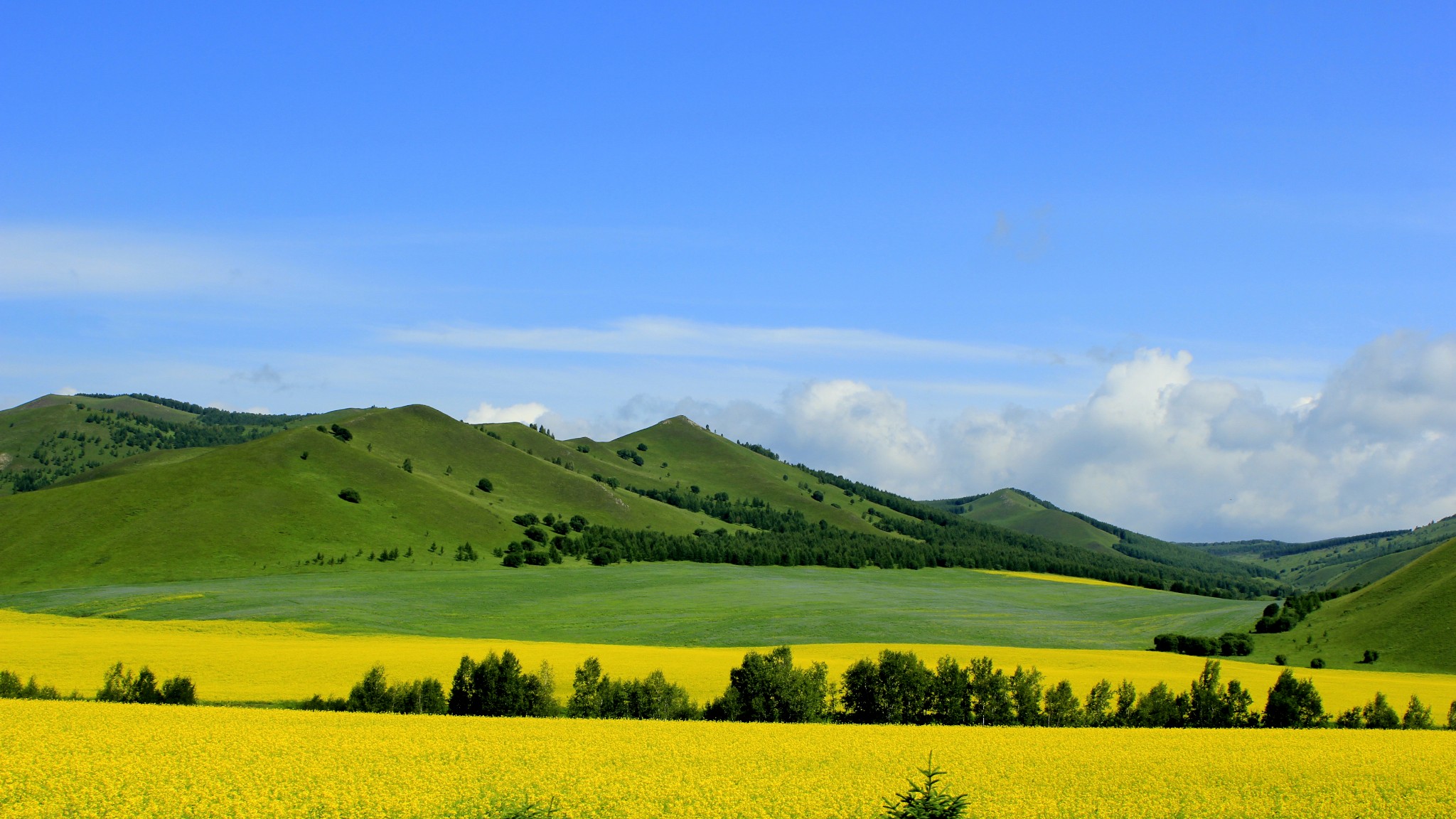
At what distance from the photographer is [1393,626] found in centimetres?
8262

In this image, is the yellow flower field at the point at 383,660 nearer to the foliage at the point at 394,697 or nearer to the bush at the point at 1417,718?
the foliage at the point at 394,697

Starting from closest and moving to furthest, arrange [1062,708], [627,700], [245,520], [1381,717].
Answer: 1. [627,700]
2. [1381,717]
3. [1062,708]
4. [245,520]

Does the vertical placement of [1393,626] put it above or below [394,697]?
above

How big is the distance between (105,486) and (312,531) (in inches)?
1402

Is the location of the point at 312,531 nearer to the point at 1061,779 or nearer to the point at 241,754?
the point at 241,754

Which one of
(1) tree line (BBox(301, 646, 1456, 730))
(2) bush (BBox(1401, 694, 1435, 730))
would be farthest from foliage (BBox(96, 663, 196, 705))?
(2) bush (BBox(1401, 694, 1435, 730))

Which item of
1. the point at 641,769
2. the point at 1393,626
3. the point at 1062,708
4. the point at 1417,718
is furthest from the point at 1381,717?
the point at 1393,626

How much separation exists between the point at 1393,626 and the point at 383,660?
82.5 metres

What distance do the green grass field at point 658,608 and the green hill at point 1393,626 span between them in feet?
37.7

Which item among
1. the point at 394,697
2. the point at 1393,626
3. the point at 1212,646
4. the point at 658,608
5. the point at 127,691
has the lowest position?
the point at 127,691

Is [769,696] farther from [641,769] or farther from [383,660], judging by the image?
[383,660]

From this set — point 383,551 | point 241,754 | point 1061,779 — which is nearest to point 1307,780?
point 1061,779

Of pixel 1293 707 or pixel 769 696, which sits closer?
pixel 769 696

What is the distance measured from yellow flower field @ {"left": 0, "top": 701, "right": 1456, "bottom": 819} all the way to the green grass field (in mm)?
50294
